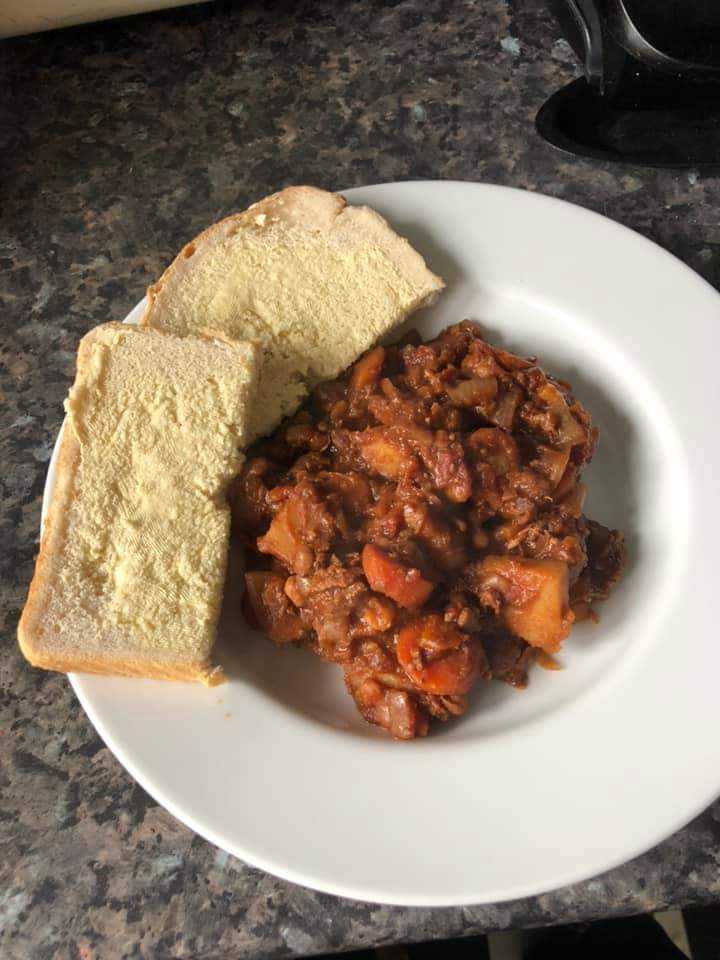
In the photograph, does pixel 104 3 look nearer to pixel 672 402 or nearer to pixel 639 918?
pixel 672 402

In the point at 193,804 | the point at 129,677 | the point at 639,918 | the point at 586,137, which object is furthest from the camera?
the point at 639,918

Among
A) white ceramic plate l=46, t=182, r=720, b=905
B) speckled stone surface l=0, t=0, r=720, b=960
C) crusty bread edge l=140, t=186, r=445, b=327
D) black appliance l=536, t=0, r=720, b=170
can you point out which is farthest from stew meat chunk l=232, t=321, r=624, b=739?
black appliance l=536, t=0, r=720, b=170

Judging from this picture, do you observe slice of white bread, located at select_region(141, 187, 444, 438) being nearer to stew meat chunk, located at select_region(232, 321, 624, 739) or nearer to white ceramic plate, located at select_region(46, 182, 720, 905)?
stew meat chunk, located at select_region(232, 321, 624, 739)

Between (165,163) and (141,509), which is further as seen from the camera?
(165,163)

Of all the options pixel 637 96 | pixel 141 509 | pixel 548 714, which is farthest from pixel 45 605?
pixel 637 96

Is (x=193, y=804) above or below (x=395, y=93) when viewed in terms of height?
below

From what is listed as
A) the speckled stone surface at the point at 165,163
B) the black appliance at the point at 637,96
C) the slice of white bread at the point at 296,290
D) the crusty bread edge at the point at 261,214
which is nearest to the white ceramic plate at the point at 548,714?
the crusty bread edge at the point at 261,214

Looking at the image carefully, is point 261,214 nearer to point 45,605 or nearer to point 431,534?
point 431,534

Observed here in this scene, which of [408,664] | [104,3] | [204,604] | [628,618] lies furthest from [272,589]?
[104,3]
